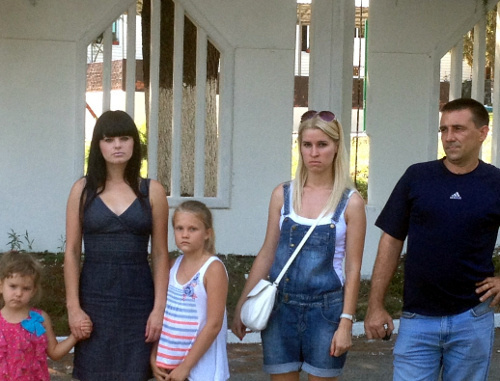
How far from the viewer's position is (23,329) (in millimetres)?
4172

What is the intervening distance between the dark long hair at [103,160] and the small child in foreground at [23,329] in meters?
0.41

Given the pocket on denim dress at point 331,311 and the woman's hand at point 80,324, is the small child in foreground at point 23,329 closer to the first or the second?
the woman's hand at point 80,324

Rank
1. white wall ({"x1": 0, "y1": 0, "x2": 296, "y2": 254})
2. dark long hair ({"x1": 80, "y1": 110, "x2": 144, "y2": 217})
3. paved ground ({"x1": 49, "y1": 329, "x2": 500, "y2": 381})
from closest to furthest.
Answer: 1. dark long hair ({"x1": 80, "y1": 110, "x2": 144, "y2": 217})
2. paved ground ({"x1": 49, "y1": 329, "x2": 500, "y2": 381})
3. white wall ({"x1": 0, "y1": 0, "x2": 296, "y2": 254})

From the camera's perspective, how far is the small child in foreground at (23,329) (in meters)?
4.12

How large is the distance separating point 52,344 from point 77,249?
46cm

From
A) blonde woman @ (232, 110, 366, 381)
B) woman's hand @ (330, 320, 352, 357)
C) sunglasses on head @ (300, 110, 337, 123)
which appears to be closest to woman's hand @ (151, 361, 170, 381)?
blonde woman @ (232, 110, 366, 381)

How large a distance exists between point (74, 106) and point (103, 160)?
4.82 m

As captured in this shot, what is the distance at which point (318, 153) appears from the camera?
414 centimetres

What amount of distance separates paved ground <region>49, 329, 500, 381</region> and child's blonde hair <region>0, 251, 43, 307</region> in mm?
2168

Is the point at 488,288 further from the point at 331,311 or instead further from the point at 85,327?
the point at 85,327

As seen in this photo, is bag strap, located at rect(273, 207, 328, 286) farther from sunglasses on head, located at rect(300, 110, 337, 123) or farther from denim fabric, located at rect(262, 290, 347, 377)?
sunglasses on head, located at rect(300, 110, 337, 123)

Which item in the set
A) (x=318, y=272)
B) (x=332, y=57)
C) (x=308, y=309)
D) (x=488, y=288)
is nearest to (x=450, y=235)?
(x=488, y=288)

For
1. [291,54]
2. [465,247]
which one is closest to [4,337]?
[465,247]

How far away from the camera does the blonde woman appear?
13.3 feet
